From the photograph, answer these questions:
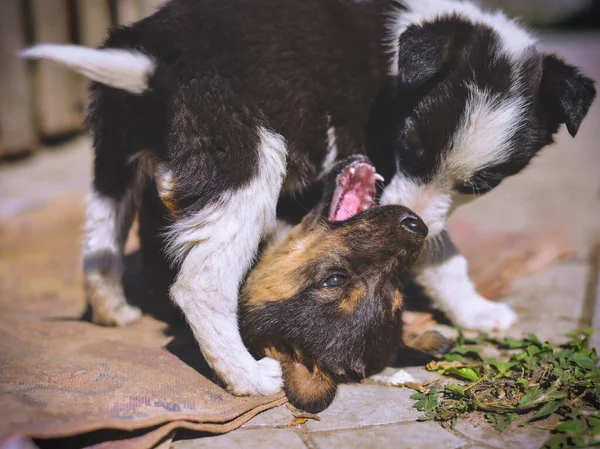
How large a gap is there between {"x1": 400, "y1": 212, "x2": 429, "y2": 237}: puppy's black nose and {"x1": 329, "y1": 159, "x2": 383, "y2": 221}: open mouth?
303 millimetres

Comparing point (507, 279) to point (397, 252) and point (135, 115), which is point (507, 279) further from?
Result: point (135, 115)

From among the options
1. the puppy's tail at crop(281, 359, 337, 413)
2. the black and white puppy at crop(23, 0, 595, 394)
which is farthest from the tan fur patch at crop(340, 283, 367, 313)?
the black and white puppy at crop(23, 0, 595, 394)

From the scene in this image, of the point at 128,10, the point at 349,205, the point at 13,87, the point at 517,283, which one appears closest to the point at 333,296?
the point at 349,205

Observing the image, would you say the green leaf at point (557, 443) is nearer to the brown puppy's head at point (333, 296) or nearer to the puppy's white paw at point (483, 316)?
the brown puppy's head at point (333, 296)

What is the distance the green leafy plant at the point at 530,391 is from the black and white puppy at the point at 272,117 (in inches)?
23.6

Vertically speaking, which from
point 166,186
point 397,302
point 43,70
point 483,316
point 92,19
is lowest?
point 483,316

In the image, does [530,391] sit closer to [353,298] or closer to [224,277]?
[353,298]

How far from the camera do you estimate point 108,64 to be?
280cm

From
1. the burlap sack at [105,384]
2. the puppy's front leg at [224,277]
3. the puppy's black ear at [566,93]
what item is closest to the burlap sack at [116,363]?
the burlap sack at [105,384]

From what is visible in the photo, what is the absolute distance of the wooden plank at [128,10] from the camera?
7.16m

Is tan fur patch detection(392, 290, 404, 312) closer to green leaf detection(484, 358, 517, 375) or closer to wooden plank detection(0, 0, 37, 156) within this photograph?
green leaf detection(484, 358, 517, 375)

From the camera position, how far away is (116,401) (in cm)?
258

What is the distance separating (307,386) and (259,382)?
20cm

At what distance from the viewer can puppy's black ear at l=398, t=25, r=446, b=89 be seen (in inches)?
122
